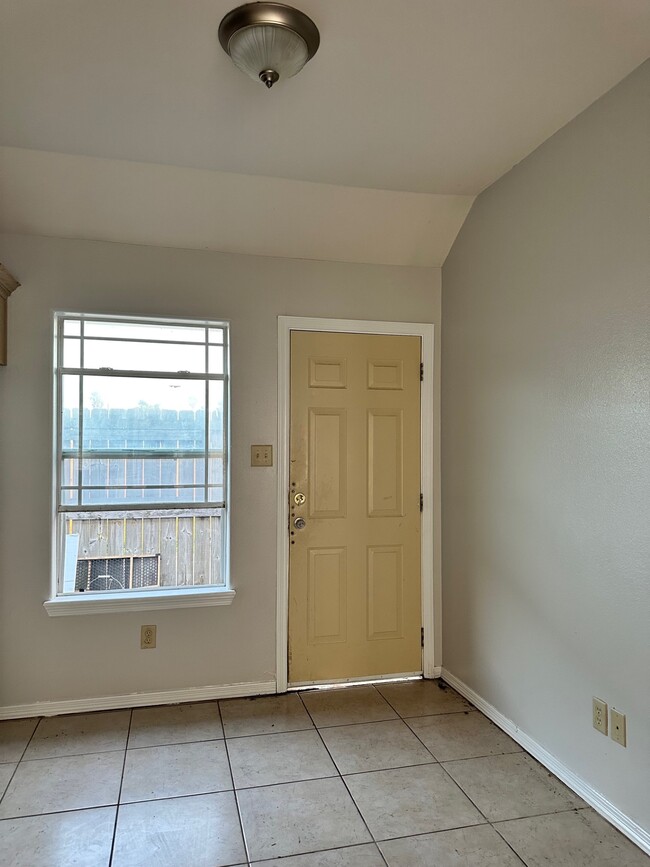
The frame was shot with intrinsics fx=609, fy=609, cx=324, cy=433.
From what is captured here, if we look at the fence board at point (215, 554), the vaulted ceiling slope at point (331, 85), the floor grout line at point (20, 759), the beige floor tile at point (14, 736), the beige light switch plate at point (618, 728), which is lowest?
the floor grout line at point (20, 759)

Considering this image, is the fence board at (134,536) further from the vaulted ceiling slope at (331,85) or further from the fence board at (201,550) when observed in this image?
the vaulted ceiling slope at (331,85)

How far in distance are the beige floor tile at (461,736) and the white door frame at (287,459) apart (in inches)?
20.4

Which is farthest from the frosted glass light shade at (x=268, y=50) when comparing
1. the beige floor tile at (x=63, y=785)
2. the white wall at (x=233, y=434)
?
the beige floor tile at (x=63, y=785)

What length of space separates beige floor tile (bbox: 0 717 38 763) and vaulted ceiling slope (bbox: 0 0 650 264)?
2.34 m

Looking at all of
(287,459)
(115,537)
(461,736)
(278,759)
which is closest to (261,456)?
(287,459)

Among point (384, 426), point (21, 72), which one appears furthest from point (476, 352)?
point (21, 72)

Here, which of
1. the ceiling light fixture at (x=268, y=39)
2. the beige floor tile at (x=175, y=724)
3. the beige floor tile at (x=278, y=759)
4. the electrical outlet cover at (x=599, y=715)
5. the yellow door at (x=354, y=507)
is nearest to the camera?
the ceiling light fixture at (x=268, y=39)

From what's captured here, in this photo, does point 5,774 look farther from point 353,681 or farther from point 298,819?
point 353,681

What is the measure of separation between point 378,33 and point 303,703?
113 inches

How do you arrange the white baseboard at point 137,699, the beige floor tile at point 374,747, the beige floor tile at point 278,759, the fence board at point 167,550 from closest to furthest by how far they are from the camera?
the beige floor tile at point 278,759, the beige floor tile at point 374,747, the white baseboard at point 137,699, the fence board at point 167,550

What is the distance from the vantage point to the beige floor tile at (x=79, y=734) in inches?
102

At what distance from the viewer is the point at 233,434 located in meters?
3.17

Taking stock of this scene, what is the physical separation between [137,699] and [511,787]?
70.4 inches

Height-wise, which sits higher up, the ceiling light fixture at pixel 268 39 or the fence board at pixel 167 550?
the ceiling light fixture at pixel 268 39
